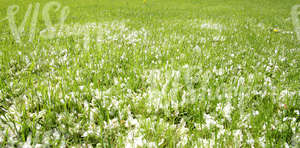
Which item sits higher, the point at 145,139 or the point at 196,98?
the point at 196,98

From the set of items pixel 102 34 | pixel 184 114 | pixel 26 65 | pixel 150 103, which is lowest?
pixel 184 114

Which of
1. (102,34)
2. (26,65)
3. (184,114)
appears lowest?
(184,114)

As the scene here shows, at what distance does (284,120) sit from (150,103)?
1513mm

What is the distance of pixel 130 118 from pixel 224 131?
1016 millimetres

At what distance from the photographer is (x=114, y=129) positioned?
1.90 metres

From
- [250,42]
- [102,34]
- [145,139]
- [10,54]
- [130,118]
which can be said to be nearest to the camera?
[145,139]

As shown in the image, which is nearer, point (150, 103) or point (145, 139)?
point (145, 139)

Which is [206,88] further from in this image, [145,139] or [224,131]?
[145,139]

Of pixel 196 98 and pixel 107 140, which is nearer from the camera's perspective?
pixel 107 140

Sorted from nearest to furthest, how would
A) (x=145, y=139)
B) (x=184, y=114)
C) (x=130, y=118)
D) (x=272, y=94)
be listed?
(x=145, y=139)
(x=130, y=118)
(x=184, y=114)
(x=272, y=94)

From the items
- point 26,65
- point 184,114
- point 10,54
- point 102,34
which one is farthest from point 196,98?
point 102,34

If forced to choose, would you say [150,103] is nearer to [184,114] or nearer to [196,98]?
[184,114]

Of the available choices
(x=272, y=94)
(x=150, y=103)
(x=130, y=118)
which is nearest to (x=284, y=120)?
(x=272, y=94)

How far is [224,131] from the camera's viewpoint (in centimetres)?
181
